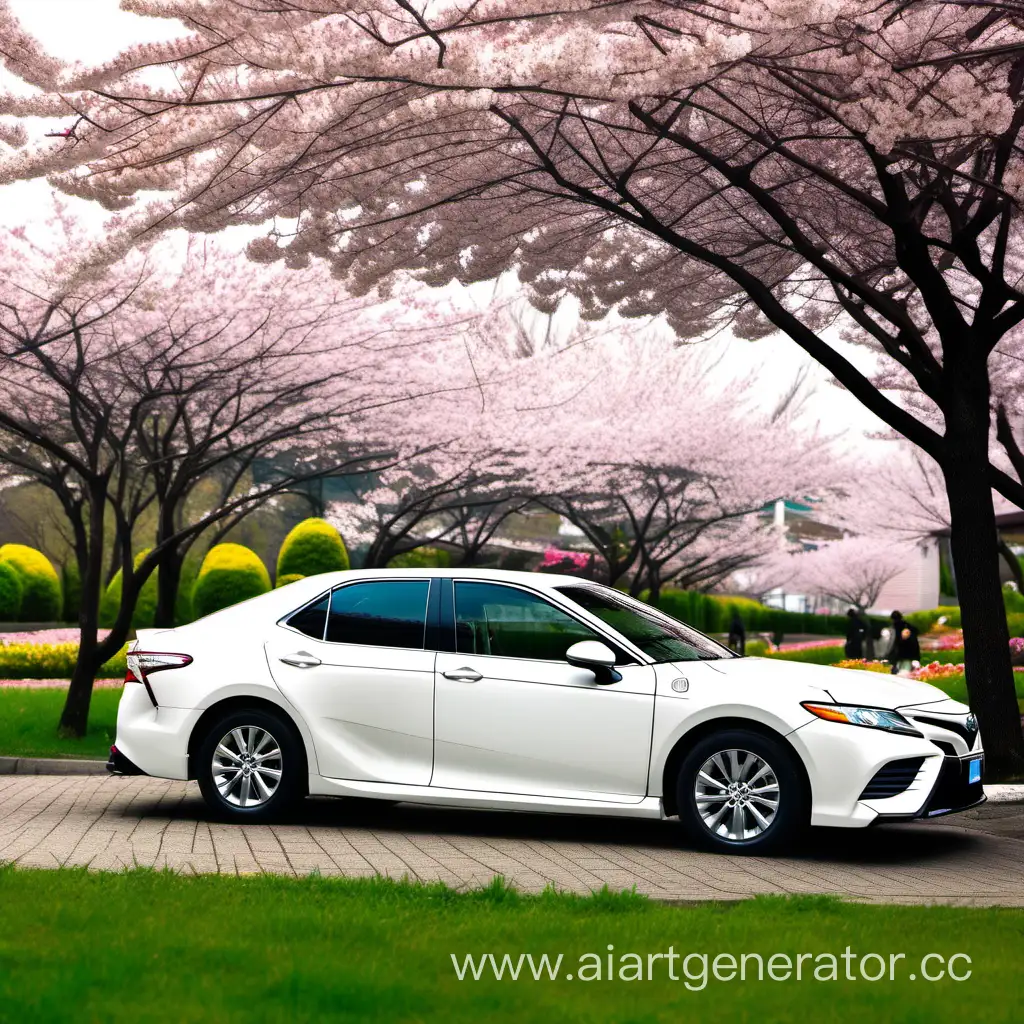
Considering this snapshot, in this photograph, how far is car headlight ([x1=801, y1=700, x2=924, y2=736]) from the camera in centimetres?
761

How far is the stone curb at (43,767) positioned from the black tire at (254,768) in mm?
4264

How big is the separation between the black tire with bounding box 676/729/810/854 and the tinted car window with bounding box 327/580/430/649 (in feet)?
6.18

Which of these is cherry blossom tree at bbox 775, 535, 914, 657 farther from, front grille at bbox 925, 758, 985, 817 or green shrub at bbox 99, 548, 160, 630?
front grille at bbox 925, 758, 985, 817

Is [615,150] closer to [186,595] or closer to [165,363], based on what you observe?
[165,363]

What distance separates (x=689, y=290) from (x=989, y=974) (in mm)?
11090

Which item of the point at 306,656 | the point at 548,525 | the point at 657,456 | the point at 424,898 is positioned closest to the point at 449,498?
the point at 657,456

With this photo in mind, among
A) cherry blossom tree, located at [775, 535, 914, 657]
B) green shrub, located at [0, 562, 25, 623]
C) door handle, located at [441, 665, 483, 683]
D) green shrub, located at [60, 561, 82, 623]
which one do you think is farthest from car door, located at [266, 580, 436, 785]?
cherry blossom tree, located at [775, 535, 914, 657]

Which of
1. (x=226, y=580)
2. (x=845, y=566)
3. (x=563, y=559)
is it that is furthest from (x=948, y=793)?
(x=845, y=566)

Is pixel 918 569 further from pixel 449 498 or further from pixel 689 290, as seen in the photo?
pixel 689 290

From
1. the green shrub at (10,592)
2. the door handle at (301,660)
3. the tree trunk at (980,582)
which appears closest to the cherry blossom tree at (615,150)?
the tree trunk at (980,582)

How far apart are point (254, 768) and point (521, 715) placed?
178 cm

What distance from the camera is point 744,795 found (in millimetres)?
7727

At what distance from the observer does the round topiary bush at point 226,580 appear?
107ft

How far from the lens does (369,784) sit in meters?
8.36
